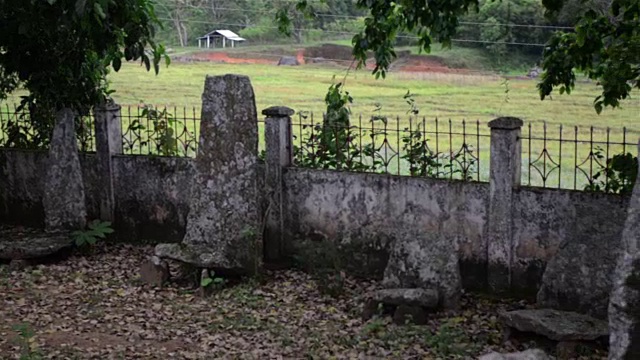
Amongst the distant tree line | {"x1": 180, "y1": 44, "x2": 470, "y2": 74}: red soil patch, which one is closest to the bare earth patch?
{"x1": 180, "y1": 44, "x2": 470, "y2": 74}: red soil patch

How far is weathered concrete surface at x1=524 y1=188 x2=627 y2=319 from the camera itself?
24.7 feet

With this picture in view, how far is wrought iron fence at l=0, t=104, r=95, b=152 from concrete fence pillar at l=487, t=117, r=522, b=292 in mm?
5652

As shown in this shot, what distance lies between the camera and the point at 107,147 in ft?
35.1

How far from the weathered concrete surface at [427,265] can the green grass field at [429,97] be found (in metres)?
6.00

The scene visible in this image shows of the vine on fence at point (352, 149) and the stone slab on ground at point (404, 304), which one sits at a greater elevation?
the vine on fence at point (352, 149)

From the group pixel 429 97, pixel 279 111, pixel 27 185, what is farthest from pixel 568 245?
pixel 429 97

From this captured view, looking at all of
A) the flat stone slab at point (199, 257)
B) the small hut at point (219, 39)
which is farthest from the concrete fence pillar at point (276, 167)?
the small hut at point (219, 39)

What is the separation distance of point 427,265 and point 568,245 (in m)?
1.40

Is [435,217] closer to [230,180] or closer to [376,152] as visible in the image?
[376,152]

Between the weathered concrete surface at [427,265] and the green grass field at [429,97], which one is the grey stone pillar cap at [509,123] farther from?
the green grass field at [429,97]

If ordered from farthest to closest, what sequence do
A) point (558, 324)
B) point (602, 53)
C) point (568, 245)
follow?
→ 1. point (602, 53)
2. point (568, 245)
3. point (558, 324)

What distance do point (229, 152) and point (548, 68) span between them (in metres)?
3.57

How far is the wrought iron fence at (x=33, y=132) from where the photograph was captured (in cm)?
1112

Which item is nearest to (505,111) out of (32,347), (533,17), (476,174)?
(533,17)
